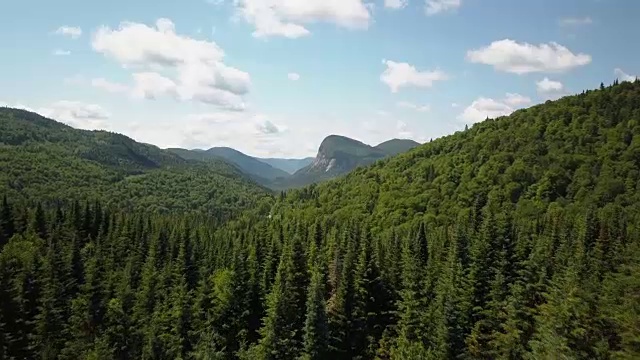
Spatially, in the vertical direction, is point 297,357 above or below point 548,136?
below

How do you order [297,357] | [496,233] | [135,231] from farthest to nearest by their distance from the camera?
[135,231] < [496,233] < [297,357]

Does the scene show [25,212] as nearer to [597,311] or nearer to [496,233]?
[496,233]

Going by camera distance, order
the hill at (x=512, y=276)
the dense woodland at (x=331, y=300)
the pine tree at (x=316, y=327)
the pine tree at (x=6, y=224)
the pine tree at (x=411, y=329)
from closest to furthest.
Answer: the hill at (x=512, y=276)
the dense woodland at (x=331, y=300)
the pine tree at (x=411, y=329)
the pine tree at (x=316, y=327)
the pine tree at (x=6, y=224)

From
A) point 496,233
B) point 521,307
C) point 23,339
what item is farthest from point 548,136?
point 23,339

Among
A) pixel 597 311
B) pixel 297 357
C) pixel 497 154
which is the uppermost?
pixel 497 154

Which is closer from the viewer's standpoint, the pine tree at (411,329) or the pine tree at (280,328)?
the pine tree at (411,329)

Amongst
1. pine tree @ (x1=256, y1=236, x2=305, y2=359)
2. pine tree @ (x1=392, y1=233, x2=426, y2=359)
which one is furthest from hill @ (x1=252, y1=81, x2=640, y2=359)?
pine tree @ (x1=256, y1=236, x2=305, y2=359)

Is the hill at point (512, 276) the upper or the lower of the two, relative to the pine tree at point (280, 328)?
upper

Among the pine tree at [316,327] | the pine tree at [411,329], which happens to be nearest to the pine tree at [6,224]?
the pine tree at [316,327]

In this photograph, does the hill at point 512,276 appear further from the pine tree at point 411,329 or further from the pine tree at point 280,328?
the pine tree at point 280,328

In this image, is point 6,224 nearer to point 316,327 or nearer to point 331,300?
point 331,300

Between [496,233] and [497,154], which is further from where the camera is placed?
[497,154]
